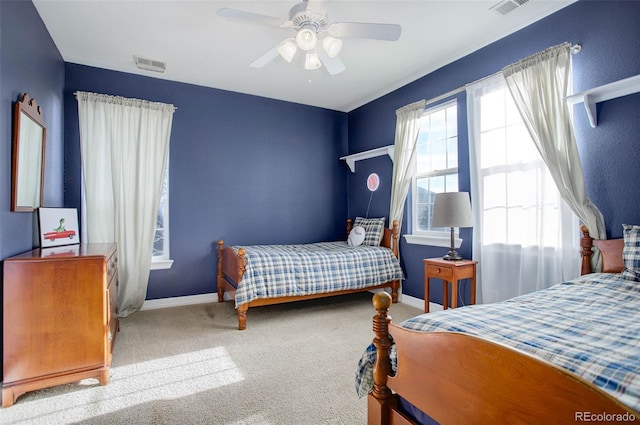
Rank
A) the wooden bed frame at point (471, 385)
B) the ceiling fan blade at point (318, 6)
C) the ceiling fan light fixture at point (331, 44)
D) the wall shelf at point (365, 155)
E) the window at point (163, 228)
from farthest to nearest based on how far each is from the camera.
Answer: the wall shelf at point (365, 155) < the window at point (163, 228) < the ceiling fan light fixture at point (331, 44) < the ceiling fan blade at point (318, 6) < the wooden bed frame at point (471, 385)

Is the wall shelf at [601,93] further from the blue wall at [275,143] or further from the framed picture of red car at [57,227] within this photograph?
the framed picture of red car at [57,227]

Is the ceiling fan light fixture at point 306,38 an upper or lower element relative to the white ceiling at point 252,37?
lower

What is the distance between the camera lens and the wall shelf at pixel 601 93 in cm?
205

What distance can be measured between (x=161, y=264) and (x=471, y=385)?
3624 mm

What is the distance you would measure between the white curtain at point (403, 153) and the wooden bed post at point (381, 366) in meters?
2.73

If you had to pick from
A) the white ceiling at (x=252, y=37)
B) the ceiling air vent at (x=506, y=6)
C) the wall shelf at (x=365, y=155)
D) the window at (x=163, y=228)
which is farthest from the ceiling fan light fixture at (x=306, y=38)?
the window at (x=163, y=228)

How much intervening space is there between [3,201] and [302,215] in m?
3.23

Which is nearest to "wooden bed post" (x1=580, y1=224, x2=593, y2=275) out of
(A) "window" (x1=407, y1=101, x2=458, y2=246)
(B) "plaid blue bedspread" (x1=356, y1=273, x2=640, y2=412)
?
(B) "plaid blue bedspread" (x1=356, y1=273, x2=640, y2=412)

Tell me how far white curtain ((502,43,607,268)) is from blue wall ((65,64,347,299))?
9.15 feet

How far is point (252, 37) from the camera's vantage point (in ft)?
9.70

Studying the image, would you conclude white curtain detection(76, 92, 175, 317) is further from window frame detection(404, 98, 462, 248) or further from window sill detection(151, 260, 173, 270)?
window frame detection(404, 98, 462, 248)

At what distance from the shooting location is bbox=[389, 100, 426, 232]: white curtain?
12.3ft

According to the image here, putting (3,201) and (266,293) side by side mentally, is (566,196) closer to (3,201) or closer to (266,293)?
(266,293)

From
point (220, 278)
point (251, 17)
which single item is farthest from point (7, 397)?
point (251, 17)
